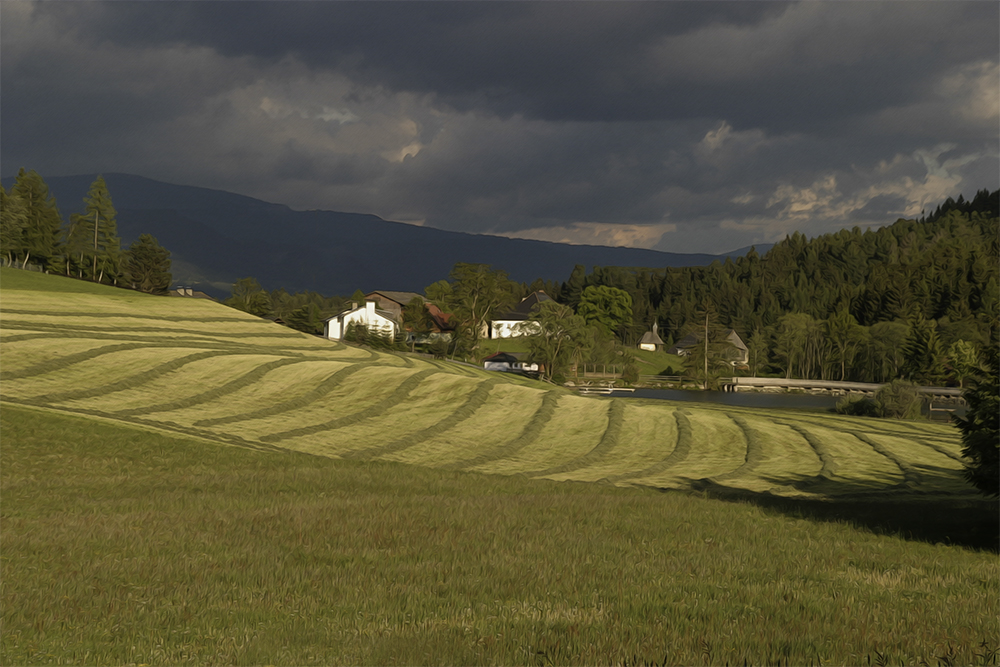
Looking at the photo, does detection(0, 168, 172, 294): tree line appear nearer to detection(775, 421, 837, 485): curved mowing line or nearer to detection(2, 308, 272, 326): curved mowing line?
detection(2, 308, 272, 326): curved mowing line

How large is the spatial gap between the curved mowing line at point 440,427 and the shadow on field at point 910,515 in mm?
17285

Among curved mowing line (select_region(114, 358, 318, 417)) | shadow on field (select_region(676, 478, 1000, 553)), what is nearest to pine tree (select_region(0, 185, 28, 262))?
curved mowing line (select_region(114, 358, 318, 417))

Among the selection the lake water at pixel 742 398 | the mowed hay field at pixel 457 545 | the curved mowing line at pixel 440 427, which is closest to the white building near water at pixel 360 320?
the lake water at pixel 742 398

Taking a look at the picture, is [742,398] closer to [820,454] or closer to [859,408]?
[859,408]

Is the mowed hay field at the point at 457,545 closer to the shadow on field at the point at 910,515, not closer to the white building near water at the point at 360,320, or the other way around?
the shadow on field at the point at 910,515

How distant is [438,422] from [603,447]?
10646mm

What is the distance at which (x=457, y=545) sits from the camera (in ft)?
47.4

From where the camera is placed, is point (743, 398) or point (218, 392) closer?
point (218, 392)

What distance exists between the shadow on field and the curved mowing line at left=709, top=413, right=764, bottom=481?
6632mm

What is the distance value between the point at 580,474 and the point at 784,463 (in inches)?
513

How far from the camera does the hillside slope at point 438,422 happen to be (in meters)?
36.9

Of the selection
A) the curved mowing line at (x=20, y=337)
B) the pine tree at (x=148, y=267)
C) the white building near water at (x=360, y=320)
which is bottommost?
the curved mowing line at (x=20, y=337)

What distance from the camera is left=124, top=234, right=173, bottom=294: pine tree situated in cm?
12462

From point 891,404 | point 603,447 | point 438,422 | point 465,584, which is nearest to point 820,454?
point 603,447
